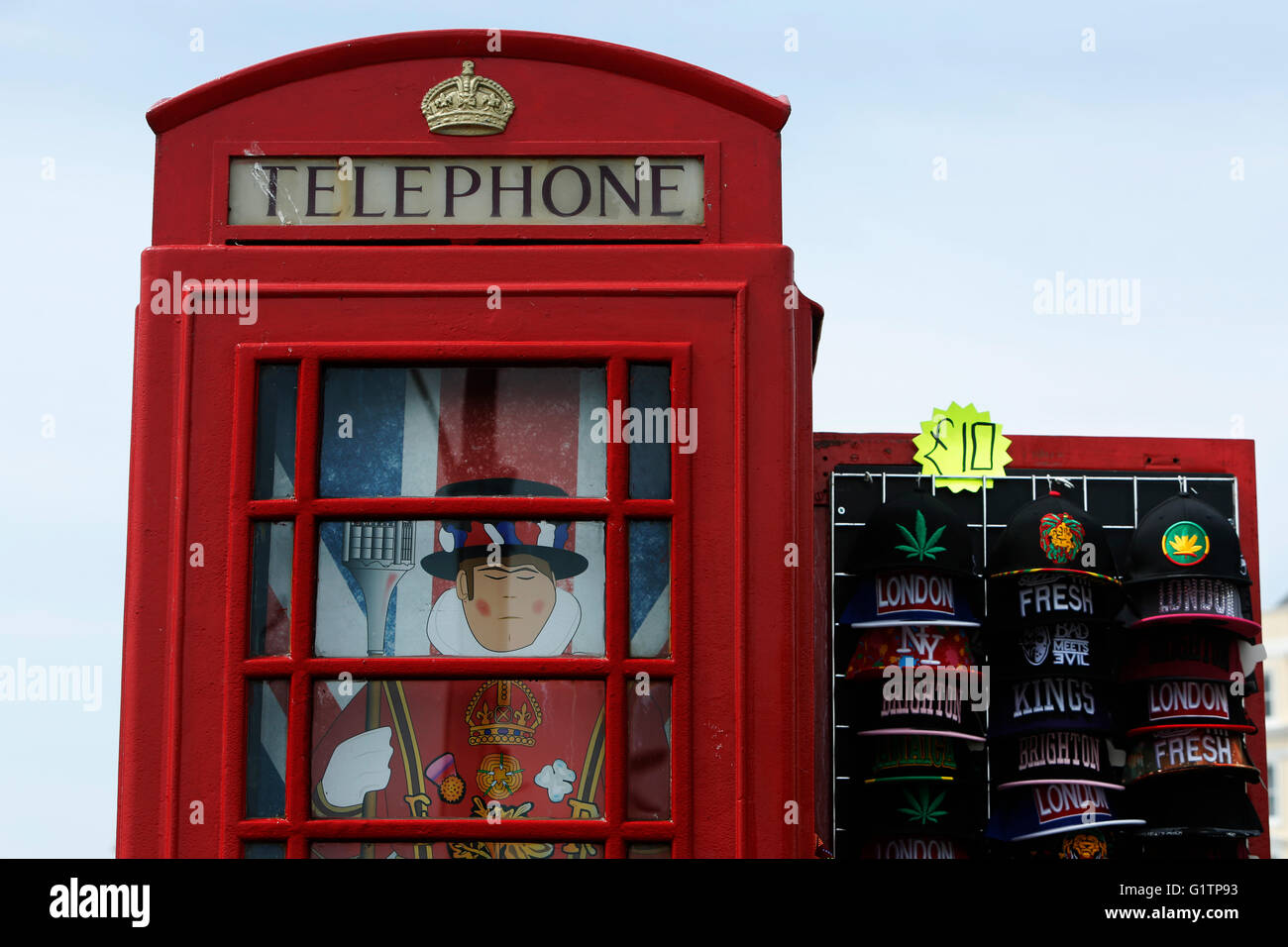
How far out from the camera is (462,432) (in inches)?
196

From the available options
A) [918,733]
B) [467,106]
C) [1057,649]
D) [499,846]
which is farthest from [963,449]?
[499,846]

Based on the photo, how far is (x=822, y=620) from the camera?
7.56 metres

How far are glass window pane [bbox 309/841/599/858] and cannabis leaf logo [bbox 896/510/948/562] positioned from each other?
2.98 meters

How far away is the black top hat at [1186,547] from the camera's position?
7.28m

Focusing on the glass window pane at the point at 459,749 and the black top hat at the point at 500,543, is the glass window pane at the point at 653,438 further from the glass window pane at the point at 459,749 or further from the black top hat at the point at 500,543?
the glass window pane at the point at 459,749

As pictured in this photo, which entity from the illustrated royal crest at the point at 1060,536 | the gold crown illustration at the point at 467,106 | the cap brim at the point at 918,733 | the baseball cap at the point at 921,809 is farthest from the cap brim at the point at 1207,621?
the gold crown illustration at the point at 467,106

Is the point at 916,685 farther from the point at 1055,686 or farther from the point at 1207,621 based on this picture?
the point at 1207,621

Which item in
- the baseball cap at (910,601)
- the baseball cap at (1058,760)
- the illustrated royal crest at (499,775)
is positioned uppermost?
the baseball cap at (910,601)

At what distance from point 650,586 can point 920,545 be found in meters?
2.71

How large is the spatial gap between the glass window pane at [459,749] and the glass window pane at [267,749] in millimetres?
111

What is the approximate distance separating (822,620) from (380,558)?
3220mm

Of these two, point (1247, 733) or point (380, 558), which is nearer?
point (380, 558)

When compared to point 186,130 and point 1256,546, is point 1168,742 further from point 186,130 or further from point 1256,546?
point 186,130
